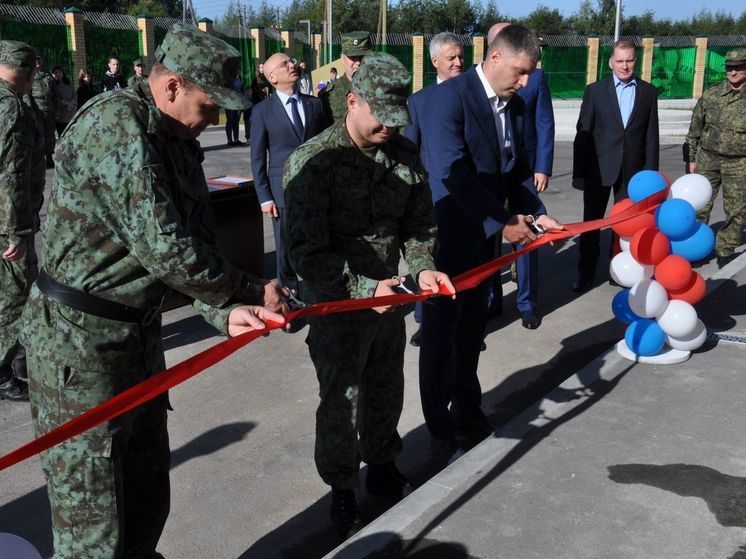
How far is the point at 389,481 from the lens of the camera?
3.99 m

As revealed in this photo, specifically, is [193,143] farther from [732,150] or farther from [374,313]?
[732,150]

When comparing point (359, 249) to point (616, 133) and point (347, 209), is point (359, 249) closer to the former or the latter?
point (347, 209)

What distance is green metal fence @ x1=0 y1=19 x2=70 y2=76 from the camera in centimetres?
2389

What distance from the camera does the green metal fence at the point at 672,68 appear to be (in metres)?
40.8

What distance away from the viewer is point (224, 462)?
438 cm

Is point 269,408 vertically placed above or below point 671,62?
below

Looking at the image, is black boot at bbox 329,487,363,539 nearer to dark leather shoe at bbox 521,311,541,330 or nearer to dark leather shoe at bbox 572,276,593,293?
dark leather shoe at bbox 521,311,541,330

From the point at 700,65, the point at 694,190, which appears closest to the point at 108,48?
the point at 694,190

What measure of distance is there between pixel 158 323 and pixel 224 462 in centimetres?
172

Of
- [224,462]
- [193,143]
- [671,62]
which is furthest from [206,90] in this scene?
[671,62]

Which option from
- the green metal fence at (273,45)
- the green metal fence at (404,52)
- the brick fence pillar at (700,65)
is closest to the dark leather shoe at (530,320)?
the green metal fence at (273,45)

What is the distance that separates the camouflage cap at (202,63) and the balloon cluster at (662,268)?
3650 millimetres

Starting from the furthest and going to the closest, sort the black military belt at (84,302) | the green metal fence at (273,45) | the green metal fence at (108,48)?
the green metal fence at (273,45), the green metal fence at (108,48), the black military belt at (84,302)

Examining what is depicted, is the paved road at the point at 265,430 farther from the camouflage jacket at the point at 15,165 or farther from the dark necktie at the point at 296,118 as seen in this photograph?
the dark necktie at the point at 296,118
